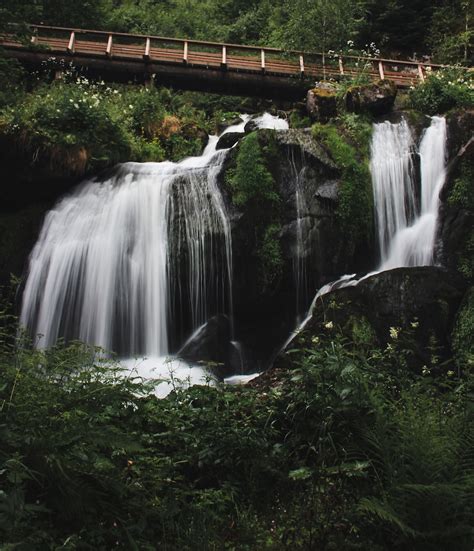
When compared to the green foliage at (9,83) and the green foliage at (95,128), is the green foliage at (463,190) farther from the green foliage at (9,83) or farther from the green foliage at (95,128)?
the green foliage at (9,83)

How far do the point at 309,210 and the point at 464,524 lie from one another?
305 inches

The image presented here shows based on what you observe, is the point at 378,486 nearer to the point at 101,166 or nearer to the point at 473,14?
the point at 101,166

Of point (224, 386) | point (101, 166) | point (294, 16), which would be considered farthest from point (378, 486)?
point (294, 16)

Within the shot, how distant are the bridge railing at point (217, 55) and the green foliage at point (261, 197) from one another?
8.68 meters

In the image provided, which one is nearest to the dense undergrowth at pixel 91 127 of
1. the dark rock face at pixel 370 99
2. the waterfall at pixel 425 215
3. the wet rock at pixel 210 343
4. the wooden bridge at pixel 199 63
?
the wooden bridge at pixel 199 63

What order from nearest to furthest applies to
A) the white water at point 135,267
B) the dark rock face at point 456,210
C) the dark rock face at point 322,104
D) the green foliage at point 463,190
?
the white water at point 135,267, the dark rock face at point 456,210, the green foliage at point 463,190, the dark rock face at point 322,104

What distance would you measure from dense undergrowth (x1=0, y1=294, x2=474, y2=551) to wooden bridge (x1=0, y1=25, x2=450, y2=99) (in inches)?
628

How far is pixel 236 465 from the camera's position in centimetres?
373

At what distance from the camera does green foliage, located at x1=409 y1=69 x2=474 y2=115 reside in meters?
13.6

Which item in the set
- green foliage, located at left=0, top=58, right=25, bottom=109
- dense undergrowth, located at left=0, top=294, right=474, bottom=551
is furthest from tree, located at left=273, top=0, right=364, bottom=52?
dense undergrowth, located at left=0, top=294, right=474, bottom=551

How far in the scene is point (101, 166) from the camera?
11805 mm

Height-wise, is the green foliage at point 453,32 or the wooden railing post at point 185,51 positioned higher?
the green foliage at point 453,32

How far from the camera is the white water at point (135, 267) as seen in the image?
913cm

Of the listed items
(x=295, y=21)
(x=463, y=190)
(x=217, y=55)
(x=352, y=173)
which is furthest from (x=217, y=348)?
(x=295, y=21)
